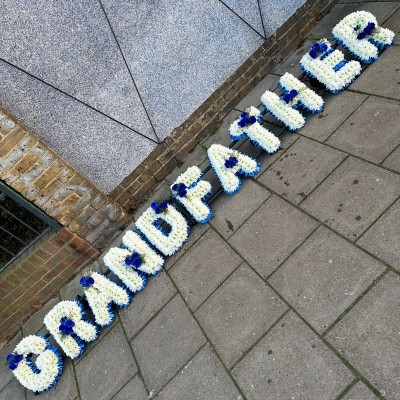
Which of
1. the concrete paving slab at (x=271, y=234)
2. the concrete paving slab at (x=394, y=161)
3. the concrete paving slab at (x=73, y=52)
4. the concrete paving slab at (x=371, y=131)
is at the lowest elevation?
the concrete paving slab at (x=371, y=131)

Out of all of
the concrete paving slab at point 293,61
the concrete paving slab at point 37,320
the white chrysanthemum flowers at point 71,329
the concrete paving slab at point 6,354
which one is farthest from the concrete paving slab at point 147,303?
the concrete paving slab at point 293,61

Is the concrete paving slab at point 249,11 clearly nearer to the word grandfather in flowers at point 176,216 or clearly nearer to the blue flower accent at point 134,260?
the word grandfather in flowers at point 176,216

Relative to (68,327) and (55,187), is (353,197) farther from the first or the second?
(55,187)

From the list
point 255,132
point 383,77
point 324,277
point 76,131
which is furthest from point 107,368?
point 383,77

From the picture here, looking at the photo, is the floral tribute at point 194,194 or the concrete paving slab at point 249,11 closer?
the floral tribute at point 194,194

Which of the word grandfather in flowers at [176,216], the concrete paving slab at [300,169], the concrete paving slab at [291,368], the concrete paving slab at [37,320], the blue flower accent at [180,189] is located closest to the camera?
the concrete paving slab at [291,368]

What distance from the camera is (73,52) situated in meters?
4.08

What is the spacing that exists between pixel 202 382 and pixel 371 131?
2340 mm

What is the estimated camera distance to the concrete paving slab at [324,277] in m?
2.66

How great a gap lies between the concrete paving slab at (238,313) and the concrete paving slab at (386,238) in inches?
27.6

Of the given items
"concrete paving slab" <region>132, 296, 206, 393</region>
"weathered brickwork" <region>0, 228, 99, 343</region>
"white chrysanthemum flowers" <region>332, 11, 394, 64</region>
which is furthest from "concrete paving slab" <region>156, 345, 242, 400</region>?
"white chrysanthemum flowers" <region>332, 11, 394, 64</region>

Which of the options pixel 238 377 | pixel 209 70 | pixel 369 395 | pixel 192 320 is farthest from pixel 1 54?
pixel 369 395

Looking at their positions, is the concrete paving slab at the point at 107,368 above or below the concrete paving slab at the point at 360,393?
below

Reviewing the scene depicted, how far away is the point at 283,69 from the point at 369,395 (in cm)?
378
